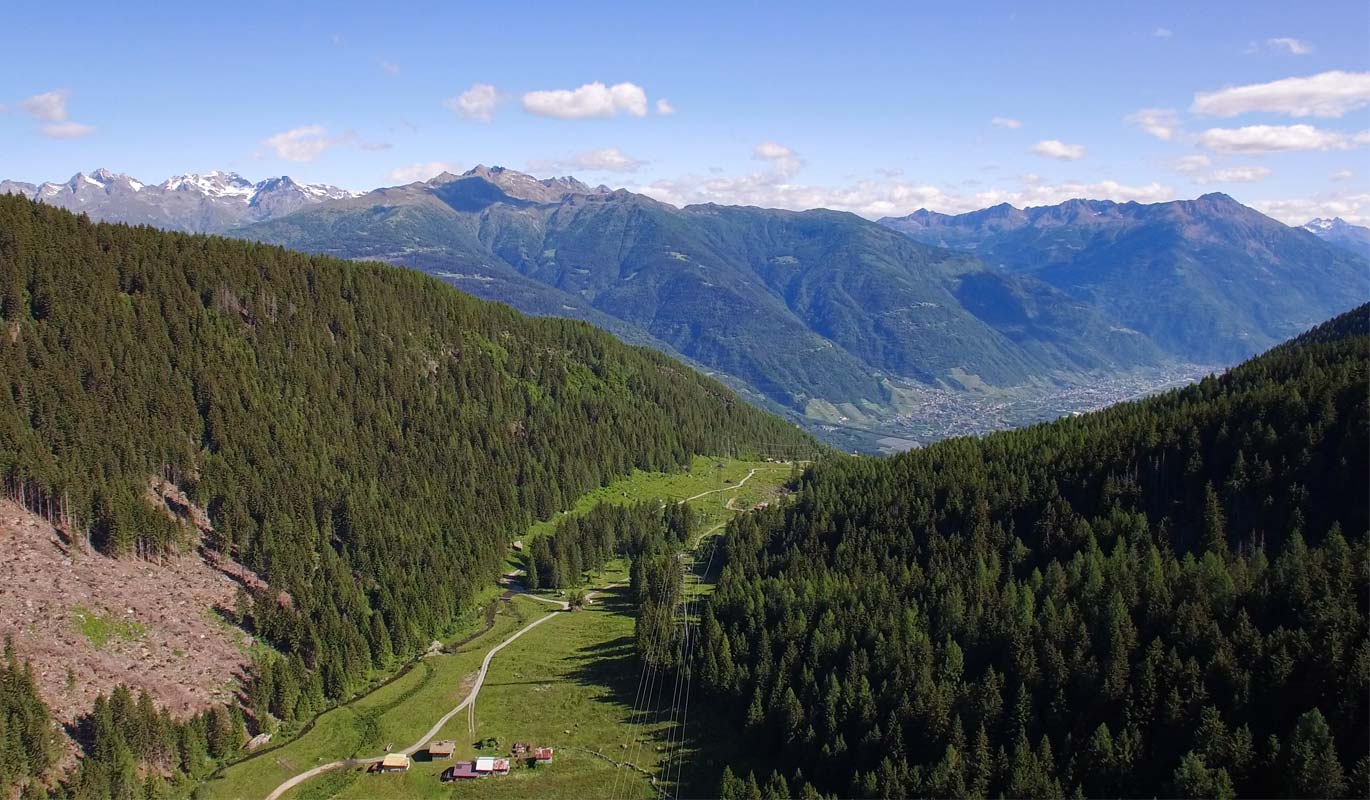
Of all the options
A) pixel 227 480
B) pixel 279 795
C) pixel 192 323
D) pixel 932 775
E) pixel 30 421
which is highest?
pixel 192 323

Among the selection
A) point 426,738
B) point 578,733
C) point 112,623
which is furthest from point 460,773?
point 112,623

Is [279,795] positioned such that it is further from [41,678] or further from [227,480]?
[227,480]

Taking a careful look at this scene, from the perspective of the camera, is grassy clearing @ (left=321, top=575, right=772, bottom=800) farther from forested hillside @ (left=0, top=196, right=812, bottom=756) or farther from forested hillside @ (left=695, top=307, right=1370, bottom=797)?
forested hillside @ (left=0, top=196, right=812, bottom=756)

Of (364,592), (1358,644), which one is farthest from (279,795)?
(1358,644)

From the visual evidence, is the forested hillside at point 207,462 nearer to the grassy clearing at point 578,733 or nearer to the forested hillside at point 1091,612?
the grassy clearing at point 578,733

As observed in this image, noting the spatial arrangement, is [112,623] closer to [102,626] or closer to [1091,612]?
[102,626]

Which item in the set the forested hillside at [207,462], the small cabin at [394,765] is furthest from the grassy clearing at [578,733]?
the forested hillside at [207,462]
